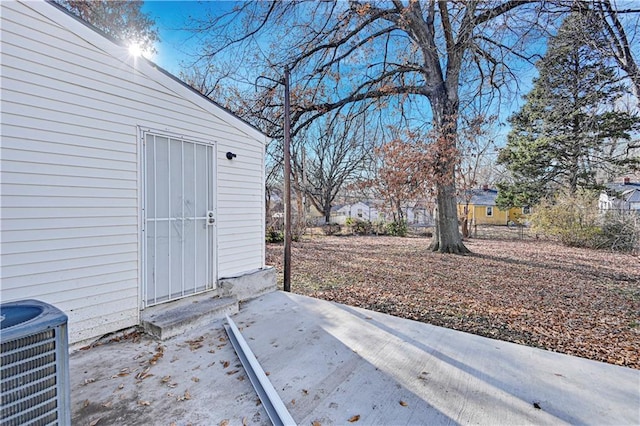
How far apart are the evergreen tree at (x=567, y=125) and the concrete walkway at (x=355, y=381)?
16.0 feet

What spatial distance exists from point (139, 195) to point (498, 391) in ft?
11.9

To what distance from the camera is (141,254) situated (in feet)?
10.5

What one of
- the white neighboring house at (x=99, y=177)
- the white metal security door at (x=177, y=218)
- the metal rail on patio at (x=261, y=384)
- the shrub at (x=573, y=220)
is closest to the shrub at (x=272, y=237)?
the white neighboring house at (x=99, y=177)

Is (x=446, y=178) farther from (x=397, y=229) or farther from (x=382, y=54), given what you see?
(x=397, y=229)

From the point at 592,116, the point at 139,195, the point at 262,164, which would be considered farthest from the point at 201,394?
the point at 592,116

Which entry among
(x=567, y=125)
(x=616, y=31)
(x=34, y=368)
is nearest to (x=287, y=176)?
(x=34, y=368)

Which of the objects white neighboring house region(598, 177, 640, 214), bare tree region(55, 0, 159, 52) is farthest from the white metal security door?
white neighboring house region(598, 177, 640, 214)

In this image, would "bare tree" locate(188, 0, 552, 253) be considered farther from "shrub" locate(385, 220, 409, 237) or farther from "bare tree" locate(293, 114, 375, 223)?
"bare tree" locate(293, 114, 375, 223)

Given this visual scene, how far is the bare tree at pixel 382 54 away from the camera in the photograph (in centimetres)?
709

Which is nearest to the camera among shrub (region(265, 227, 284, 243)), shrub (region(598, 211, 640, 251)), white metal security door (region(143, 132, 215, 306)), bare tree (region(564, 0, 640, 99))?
white metal security door (region(143, 132, 215, 306))

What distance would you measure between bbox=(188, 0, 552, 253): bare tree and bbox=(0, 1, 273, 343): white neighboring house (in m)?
4.40

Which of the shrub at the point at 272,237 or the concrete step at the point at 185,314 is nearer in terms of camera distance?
the concrete step at the point at 185,314

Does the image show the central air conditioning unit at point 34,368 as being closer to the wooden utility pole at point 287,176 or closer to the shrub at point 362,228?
the wooden utility pole at point 287,176

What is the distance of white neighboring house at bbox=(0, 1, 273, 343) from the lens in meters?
2.44
